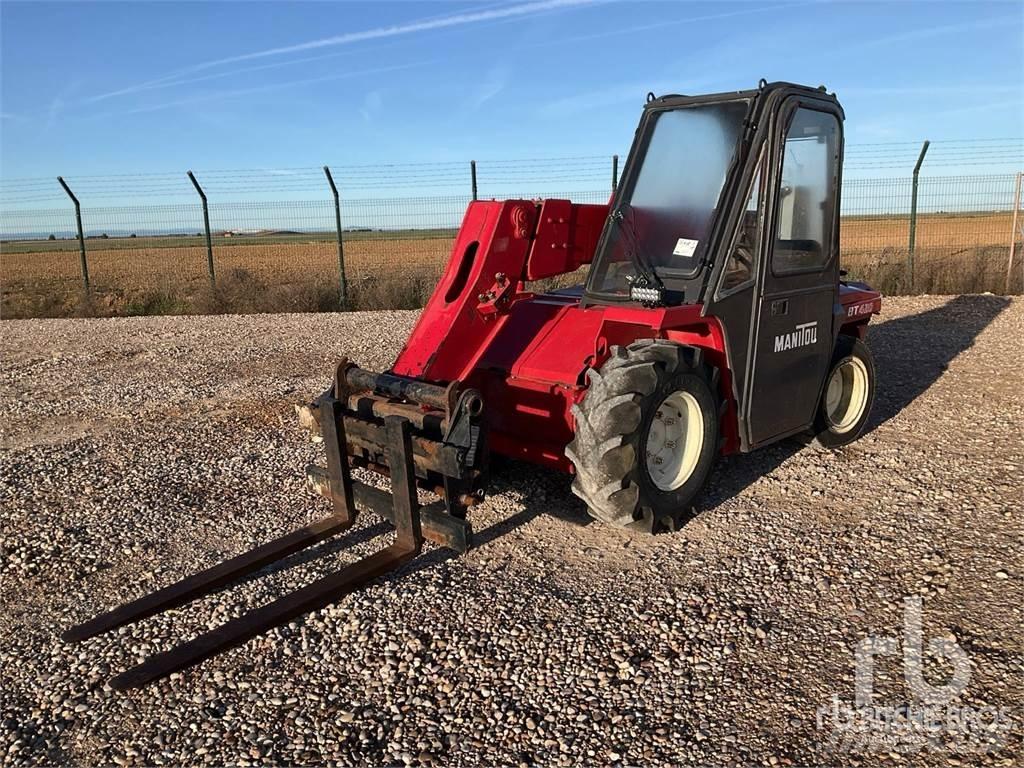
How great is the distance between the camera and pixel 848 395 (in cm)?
648

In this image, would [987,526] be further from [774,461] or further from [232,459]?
[232,459]

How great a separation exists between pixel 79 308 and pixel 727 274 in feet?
45.4

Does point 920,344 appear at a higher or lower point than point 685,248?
lower

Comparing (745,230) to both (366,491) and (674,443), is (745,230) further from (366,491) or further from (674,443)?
(366,491)

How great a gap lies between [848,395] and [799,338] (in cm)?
147

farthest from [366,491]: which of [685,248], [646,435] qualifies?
[685,248]

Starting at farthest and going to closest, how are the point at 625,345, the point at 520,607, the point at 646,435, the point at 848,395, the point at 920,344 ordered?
1. the point at 920,344
2. the point at 848,395
3. the point at 625,345
4. the point at 646,435
5. the point at 520,607

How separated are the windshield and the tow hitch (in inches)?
61.9

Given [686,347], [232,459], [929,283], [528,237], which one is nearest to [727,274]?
[686,347]

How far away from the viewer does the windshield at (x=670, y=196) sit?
4906 millimetres

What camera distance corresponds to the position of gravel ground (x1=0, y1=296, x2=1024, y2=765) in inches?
117

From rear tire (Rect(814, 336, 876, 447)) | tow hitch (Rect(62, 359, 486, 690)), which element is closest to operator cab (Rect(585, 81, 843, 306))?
rear tire (Rect(814, 336, 876, 447))

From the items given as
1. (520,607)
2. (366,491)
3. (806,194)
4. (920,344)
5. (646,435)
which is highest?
(806,194)

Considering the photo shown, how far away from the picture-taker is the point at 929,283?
1430cm
